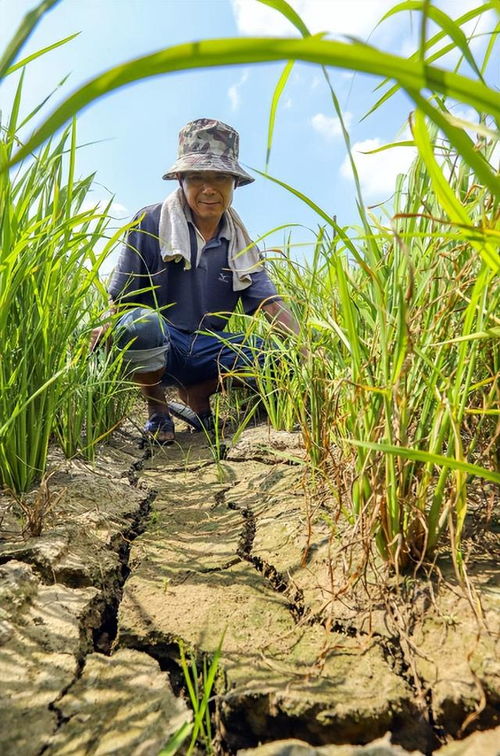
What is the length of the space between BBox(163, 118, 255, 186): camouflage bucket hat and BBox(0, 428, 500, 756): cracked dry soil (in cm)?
180

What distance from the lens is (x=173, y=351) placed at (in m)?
2.49

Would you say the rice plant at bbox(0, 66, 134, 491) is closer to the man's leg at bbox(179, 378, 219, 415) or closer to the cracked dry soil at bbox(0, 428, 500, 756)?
the cracked dry soil at bbox(0, 428, 500, 756)

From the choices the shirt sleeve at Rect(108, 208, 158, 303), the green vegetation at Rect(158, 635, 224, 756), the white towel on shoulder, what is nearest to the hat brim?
the white towel on shoulder

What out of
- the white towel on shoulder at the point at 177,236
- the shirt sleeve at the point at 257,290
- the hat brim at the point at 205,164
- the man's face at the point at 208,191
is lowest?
the shirt sleeve at the point at 257,290

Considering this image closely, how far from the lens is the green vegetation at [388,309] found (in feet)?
0.91

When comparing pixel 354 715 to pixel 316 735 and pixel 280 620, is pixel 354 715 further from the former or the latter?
pixel 280 620

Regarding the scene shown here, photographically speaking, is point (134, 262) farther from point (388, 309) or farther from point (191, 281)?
point (388, 309)

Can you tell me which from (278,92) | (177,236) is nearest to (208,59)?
(278,92)

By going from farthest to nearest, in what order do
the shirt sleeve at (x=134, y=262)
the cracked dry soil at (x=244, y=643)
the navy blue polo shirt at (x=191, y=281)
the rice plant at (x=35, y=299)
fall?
the navy blue polo shirt at (x=191, y=281) → the shirt sleeve at (x=134, y=262) → the rice plant at (x=35, y=299) → the cracked dry soil at (x=244, y=643)

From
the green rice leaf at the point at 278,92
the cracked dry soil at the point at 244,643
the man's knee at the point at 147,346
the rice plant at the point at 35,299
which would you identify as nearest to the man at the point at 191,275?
the man's knee at the point at 147,346

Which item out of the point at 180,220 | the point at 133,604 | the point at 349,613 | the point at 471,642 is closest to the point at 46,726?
the point at 133,604

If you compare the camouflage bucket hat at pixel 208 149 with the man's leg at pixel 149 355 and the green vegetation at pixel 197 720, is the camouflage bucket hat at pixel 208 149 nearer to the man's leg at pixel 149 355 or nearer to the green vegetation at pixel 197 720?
the man's leg at pixel 149 355

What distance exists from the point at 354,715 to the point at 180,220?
2240 mm

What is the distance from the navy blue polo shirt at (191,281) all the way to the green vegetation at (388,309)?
124 centimetres
